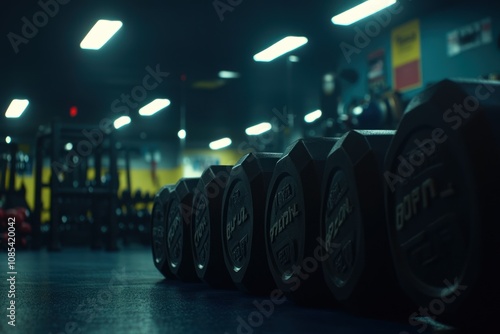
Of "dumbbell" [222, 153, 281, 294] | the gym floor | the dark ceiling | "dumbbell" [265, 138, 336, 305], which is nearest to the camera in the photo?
the gym floor

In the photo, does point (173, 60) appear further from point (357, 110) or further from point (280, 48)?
point (357, 110)

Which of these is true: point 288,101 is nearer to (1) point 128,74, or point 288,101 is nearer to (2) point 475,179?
(1) point 128,74

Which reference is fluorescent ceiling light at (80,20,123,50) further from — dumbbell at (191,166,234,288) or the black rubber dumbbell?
dumbbell at (191,166,234,288)

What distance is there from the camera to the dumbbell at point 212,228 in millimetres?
1843

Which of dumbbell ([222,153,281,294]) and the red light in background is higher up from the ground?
the red light in background

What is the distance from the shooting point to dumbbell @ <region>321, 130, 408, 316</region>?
1.12 metres

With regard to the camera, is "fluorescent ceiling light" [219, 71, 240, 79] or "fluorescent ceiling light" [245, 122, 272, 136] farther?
"fluorescent ceiling light" [245, 122, 272, 136]

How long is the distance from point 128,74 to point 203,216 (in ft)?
20.8

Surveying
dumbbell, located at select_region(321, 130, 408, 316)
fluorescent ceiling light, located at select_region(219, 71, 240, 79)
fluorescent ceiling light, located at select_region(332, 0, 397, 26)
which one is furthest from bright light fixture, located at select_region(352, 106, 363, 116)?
dumbbell, located at select_region(321, 130, 408, 316)

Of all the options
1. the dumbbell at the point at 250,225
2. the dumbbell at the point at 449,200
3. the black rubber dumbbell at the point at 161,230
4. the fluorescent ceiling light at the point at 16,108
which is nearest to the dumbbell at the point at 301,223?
the dumbbell at the point at 250,225

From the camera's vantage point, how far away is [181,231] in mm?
2092

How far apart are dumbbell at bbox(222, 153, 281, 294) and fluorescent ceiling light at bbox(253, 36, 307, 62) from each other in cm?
475

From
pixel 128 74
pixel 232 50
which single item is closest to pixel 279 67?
pixel 232 50

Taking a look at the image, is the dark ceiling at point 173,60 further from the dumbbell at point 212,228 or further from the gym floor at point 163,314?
the gym floor at point 163,314
